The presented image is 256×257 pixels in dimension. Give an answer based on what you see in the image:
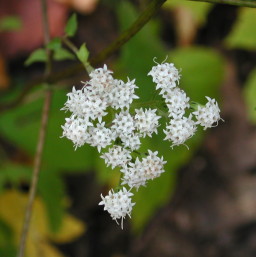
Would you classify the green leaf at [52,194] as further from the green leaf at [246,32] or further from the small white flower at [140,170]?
the small white flower at [140,170]

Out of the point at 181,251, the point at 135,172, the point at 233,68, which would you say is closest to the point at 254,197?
the point at 181,251

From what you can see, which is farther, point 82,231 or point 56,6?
point 56,6

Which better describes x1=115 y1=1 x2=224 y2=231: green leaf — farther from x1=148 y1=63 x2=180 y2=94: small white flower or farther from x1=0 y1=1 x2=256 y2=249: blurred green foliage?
x1=148 y1=63 x2=180 y2=94: small white flower

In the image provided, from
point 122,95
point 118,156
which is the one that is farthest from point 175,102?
point 118,156

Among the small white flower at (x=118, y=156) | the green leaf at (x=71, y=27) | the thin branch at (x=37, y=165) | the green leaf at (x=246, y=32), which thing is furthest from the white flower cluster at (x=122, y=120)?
the green leaf at (x=246, y=32)

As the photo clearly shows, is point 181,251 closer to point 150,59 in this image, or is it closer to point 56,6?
point 150,59

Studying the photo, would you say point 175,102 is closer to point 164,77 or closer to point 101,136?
point 164,77

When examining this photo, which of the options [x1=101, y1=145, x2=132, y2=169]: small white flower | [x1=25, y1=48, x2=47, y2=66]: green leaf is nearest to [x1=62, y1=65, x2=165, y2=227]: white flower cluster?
[x1=101, y1=145, x2=132, y2=169]: small white flower
